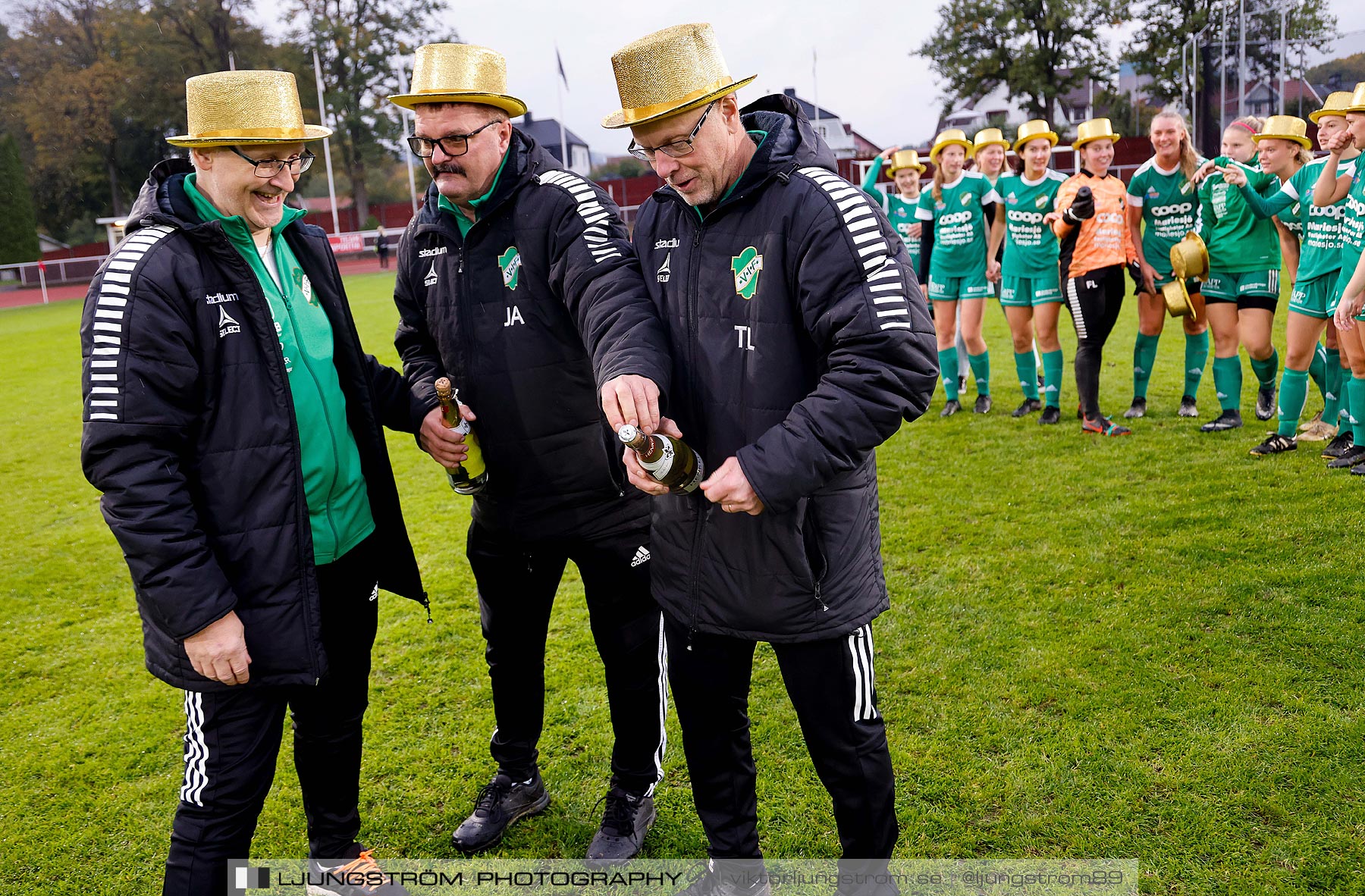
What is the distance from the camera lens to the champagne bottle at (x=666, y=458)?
2171mm

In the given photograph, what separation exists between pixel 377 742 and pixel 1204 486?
5.36 metres

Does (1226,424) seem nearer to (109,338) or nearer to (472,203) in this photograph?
(472,203)

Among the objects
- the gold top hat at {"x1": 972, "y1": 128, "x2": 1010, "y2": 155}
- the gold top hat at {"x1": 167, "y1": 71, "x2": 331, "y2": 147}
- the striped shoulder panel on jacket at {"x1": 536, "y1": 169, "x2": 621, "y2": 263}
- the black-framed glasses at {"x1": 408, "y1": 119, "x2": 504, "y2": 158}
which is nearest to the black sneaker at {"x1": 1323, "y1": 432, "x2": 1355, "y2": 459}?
the gold top hat at {"x1": 972, "y1": 128, "x2": 1010, "y2": 155}

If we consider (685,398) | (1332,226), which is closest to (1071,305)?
(1332,226)

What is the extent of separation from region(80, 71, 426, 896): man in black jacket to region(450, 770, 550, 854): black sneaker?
2.80ft

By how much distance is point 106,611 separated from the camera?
5.55 meters

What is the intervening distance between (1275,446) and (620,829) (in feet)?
19.8

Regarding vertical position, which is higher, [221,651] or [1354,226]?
[1354,226]

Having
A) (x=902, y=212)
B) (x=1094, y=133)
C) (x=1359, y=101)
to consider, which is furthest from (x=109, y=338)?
(x=902, y=212)

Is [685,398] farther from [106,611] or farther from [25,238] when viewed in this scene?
[25,238]

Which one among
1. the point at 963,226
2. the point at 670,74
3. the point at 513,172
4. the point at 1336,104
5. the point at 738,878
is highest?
the point at 1336,104

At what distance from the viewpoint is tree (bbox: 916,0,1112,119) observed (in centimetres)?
4966

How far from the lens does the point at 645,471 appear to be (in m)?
2.25

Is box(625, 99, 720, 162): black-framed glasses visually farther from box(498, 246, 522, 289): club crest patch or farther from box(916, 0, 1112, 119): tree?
box(916, 0, 1112, 119): tree
